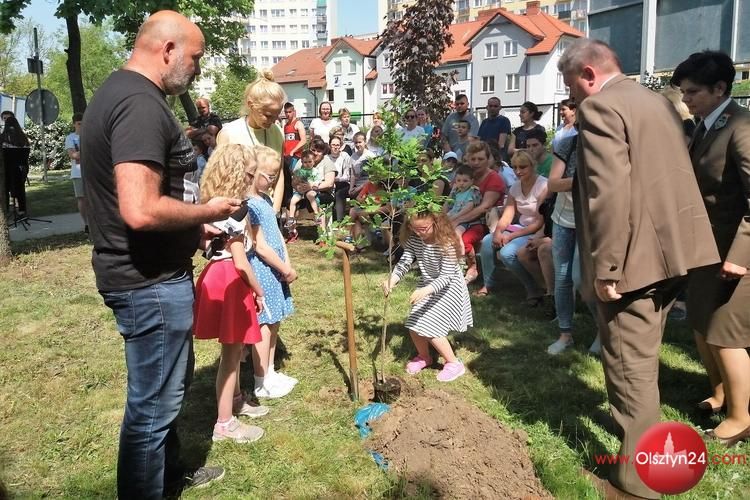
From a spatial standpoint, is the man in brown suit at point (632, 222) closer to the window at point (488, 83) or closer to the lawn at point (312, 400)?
the lawn at point (312, 400)

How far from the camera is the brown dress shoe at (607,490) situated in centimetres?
270

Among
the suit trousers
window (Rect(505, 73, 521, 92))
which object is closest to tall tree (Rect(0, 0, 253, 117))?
the suit trousers

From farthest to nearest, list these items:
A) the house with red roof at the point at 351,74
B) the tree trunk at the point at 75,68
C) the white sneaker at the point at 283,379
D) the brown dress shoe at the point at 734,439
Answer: the house with red roof at the point at 351,74 → the tree trunk at the point at 75,68 → the white sneaker at the point at 283,379 → the brown dress shoe at the point at 734,439

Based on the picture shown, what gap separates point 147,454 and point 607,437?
2.45 meters

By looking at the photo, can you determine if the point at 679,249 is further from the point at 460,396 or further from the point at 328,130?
the point at 328,130

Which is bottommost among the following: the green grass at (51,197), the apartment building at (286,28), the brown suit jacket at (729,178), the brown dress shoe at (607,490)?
the brown dress shoe at (607,490)

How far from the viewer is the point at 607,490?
9.16 feet

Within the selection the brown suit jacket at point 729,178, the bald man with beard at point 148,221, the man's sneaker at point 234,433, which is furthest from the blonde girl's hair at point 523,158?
the bald man with beard at point 148,221

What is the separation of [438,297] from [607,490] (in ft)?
5.80

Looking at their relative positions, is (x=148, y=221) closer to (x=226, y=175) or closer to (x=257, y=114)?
(x=226, y=175)

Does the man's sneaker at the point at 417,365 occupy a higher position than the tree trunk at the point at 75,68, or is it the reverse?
the tree trunk at the point at 75,68

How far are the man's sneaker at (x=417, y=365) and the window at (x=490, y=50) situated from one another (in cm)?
5273

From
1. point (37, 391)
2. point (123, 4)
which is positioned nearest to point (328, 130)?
point (123, 4)

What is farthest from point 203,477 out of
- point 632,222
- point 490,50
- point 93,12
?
point 490,50
